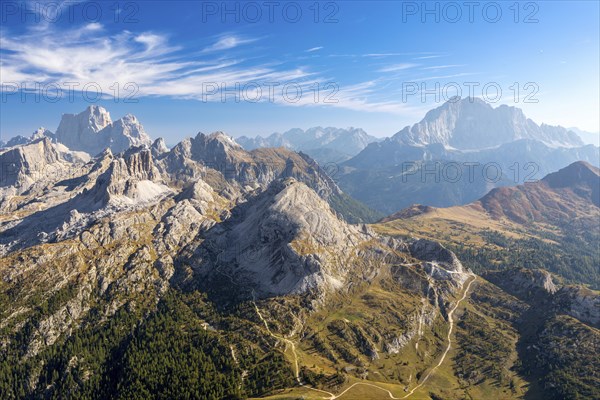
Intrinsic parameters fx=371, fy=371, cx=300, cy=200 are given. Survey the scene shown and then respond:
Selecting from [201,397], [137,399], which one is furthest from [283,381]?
[137,399]

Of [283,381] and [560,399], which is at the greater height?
[283,381]

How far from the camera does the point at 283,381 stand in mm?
198375

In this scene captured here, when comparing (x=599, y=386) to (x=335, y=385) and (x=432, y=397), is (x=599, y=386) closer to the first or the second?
(x=432, y=397)

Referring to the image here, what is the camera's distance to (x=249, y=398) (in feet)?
633

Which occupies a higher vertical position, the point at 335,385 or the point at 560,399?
the point at 335,385

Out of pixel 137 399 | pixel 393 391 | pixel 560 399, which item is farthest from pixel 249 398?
pixel 560 399

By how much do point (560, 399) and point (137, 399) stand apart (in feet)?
737

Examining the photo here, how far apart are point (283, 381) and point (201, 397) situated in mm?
43234

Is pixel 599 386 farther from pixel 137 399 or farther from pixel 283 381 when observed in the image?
pixel 137 399

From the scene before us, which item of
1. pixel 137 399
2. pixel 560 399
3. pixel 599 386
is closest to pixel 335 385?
pixel 137 399

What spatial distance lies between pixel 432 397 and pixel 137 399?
157 m

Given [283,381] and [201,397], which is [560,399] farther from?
[201,397]

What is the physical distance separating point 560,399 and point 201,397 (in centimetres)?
18899

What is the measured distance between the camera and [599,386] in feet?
655
